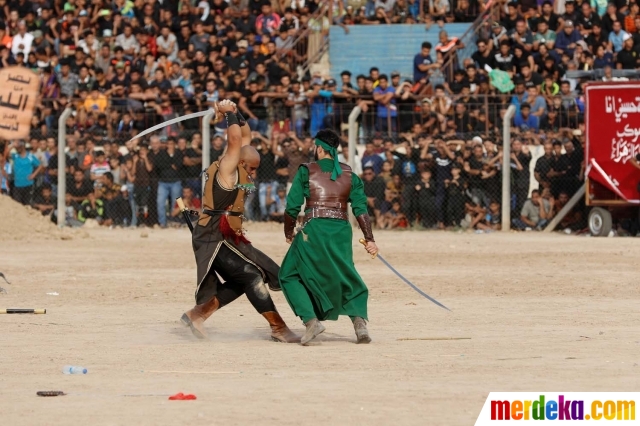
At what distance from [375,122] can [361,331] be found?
1351 centimetres

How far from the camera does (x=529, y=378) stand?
868cm

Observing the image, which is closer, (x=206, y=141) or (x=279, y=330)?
(x=279, y=330)

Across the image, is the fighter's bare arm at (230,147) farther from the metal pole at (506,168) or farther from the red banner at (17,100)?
the red banner at (17,100)

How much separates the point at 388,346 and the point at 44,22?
21036 mm

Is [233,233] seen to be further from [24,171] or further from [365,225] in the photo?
[24,171]

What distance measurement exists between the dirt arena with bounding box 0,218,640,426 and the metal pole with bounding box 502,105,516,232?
4.03 m

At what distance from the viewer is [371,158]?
23359 mm

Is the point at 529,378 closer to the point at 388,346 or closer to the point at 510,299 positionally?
the point at 388,346

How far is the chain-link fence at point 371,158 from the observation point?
23.2 meters

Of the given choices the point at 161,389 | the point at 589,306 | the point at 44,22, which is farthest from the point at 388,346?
the point at 44,22

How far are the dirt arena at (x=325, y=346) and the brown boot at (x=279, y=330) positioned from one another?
16cm

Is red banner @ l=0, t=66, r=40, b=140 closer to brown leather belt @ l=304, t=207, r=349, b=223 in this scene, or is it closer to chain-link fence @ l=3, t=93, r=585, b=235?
chain-link fence @ l=3, t=93, r=585, b=235

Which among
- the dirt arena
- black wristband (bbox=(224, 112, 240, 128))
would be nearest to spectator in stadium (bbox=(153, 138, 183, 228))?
the dirt arena

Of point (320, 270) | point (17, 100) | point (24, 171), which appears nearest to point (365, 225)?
point (320, 270)
